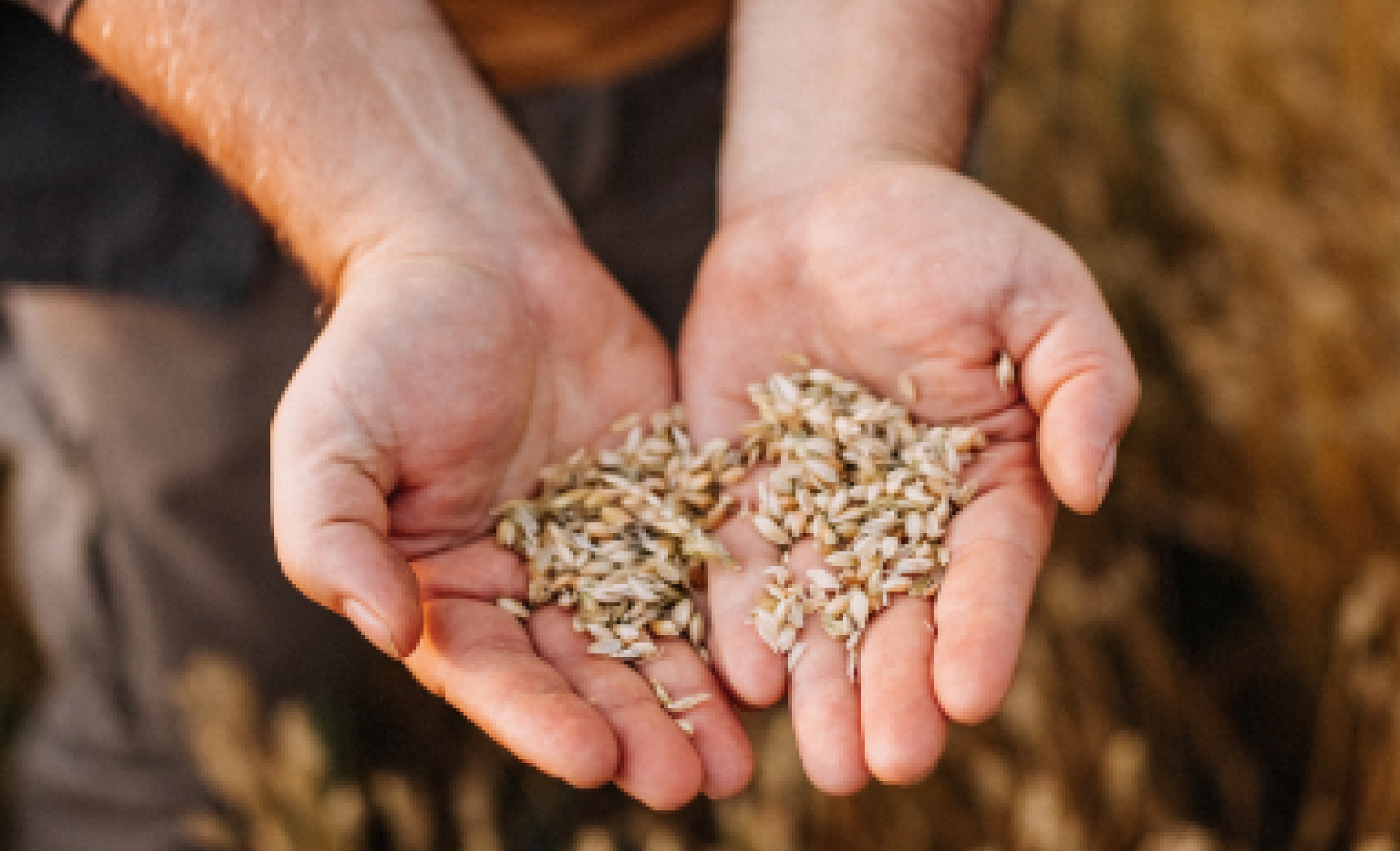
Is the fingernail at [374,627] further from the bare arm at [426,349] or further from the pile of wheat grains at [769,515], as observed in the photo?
the pile of wheat grains at [769,515]

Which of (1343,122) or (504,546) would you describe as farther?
(1343,122)

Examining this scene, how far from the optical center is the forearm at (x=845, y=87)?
4.40ft

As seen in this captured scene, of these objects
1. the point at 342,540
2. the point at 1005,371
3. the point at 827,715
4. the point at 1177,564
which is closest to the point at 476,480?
the point at 342,540

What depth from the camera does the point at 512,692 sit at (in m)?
0.92

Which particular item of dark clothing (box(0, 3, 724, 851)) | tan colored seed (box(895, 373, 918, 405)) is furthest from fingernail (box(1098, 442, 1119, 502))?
dark clothing (box(0, 3, 724, 851))

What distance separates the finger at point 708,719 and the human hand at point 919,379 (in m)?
0.03

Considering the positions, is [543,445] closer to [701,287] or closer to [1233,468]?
[701,287]

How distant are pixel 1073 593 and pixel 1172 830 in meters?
0.31

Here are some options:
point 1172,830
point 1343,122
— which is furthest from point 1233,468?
point 1172,830

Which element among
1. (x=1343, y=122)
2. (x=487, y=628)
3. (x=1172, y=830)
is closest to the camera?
(x=487, y=628)

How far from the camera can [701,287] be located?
134 centimetres

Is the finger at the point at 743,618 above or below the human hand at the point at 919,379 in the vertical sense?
below

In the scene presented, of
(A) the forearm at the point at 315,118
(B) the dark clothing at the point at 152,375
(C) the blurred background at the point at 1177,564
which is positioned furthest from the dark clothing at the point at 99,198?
(C) the blurred background at the point at 1177,564

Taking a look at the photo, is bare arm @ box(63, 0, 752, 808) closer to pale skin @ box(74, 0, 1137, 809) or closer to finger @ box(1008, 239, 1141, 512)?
pale skin @ box(74, 0, 1137, 809)
